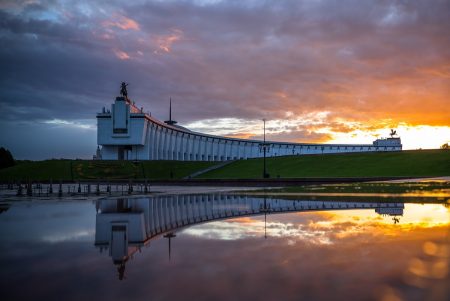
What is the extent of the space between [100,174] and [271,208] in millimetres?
43672

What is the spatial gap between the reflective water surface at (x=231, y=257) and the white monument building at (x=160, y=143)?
Answer: 117 feet

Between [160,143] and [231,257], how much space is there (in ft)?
278

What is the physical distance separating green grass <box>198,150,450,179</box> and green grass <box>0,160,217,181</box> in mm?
5354

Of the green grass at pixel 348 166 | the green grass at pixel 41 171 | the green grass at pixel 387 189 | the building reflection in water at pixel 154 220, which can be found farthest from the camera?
the green grass at pixel 41 171

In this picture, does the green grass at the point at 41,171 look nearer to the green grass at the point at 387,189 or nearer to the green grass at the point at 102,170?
the green grass at the point at 102,170

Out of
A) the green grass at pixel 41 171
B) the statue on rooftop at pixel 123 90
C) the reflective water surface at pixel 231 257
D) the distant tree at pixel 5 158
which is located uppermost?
the statue on rooftop at pixel 123 90

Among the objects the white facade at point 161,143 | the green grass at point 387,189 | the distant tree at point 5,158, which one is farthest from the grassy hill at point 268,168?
the distant tree at point 5,158

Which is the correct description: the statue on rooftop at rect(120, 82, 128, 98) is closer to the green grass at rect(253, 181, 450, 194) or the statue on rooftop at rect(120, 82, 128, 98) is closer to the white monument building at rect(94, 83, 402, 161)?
the white monument building at rect(94, 83, 402, 161)

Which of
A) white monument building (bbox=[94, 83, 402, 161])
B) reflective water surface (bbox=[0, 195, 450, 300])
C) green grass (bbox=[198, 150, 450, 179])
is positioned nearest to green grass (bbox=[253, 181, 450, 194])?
reflective water surface (bbox=[0, 195, 450, 300])

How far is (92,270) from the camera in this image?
667 centimetres

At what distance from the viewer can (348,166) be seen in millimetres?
51781

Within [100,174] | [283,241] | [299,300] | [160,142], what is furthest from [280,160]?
[299,300]

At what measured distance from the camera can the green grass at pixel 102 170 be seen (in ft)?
180

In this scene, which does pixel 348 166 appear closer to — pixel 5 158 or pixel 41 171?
pixel 41 171
